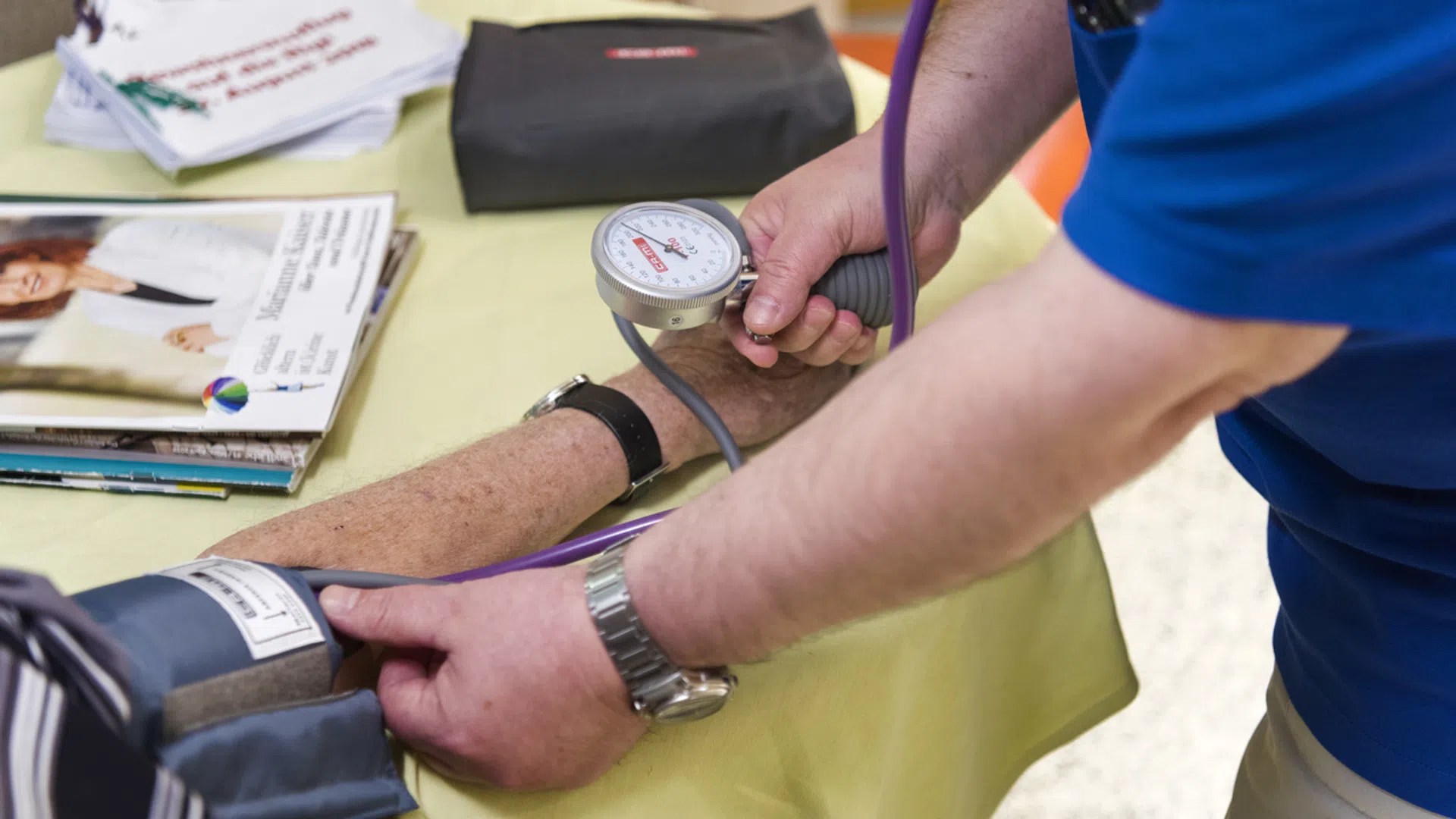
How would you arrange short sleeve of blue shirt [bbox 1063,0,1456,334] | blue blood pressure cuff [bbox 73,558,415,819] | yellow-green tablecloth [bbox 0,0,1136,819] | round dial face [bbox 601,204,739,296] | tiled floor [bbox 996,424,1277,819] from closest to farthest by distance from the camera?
short sleeve of blue shirt [bbox 1063,0,1456,334] → blue blood pressure cuff [bbox 73,558,415,819] → yellow-green tablecloth [bbox 0,0,1136,819] → round dial face [bbox 601,204,739,296] → tiled floor [bbox 996,424,1277,819]

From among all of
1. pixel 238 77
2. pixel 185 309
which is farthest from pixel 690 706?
pixel 238 77

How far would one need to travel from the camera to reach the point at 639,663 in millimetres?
586

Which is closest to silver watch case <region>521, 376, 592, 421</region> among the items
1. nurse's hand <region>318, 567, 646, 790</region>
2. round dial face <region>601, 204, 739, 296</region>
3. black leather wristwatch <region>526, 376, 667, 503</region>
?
black leather wristwatch <region>526, 376, 667, 503</region>

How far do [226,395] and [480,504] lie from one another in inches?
8.3

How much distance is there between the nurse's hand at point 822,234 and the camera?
2.70ft

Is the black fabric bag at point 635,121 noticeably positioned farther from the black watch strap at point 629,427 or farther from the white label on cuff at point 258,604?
the white label on cuff at point 258,604

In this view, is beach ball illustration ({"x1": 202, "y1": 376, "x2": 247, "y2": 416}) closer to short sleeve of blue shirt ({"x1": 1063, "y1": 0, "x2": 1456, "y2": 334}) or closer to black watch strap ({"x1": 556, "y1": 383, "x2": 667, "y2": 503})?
black watch strap ({"x1": 556, "y1": 383, "x2": 667, "y2": 503})

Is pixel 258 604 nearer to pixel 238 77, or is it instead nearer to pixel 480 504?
pixel 480 504

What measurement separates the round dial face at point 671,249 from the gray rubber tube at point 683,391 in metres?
0.06

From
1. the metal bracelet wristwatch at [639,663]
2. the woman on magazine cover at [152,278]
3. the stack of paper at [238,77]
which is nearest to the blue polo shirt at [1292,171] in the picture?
the metal bracelet wristwatch at [639,663]

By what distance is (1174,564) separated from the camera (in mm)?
1822

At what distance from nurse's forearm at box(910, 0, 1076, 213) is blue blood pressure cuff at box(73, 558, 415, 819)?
0.56 metres

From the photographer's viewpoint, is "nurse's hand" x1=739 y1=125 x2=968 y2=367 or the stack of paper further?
the stack of paper

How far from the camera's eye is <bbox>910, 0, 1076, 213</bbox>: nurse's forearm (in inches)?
33.0
